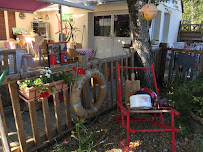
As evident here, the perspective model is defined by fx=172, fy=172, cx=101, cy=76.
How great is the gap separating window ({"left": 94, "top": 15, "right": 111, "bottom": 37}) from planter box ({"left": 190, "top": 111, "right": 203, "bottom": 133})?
571 centimetres

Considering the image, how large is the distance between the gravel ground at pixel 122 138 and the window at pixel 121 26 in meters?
4.84

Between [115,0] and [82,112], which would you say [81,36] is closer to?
[115,0]

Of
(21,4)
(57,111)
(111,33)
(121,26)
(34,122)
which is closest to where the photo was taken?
(34,122)

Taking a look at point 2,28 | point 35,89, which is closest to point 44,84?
point 35,89

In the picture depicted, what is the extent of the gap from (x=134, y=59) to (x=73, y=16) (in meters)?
5.59

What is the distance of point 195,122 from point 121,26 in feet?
17.8

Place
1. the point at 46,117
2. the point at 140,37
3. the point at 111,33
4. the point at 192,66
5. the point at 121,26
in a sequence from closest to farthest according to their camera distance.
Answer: the point at 46,117 → the point at 140,37 → the point at 192,66 → the point at 121,26 → the point at 111,33

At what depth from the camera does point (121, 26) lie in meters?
7.21

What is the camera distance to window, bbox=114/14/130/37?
7.04 meters

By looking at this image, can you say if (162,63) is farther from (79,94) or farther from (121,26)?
(79,94)

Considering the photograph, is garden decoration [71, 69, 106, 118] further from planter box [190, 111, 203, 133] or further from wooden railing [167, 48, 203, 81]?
wooden railing [167, 48, 203, 81]

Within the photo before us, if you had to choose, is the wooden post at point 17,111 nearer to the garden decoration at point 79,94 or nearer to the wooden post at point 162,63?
the garden decoration at point 79,94

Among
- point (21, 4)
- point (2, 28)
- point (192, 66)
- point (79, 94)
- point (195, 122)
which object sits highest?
point (21, 4)

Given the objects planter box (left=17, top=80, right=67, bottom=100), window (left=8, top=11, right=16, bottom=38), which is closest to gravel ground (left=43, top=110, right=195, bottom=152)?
planter box (left=17, top=80, right=67, bottom=100)
